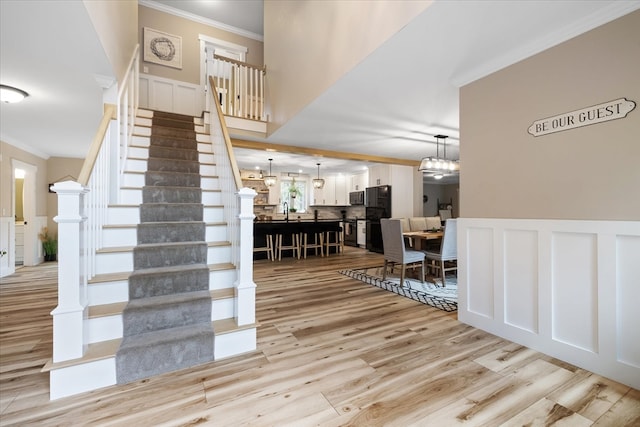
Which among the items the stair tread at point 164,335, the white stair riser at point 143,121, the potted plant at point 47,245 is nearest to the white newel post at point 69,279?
the stair tread at point 164,335

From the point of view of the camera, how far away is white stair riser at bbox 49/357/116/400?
157cm

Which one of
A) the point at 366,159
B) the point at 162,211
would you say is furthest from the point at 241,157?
the point at 162,211

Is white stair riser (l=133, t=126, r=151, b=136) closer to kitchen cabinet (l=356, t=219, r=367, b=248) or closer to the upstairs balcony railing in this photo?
the upstairs balcony railing

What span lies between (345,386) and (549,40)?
110 inches

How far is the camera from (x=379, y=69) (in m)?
2.50

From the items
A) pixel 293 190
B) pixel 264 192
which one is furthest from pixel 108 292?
pixel 264 192

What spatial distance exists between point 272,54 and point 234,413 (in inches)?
194

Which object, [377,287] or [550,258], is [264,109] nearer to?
[377,287]

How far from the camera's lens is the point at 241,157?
254 inches

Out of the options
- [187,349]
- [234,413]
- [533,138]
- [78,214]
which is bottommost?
[234,413]

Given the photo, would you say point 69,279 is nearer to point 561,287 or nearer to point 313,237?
point 561,287

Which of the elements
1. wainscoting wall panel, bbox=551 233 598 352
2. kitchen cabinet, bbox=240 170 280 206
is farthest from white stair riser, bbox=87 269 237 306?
kitchen cabinet, bbox=240 170 280 206

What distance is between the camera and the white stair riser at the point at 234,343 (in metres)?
1.99

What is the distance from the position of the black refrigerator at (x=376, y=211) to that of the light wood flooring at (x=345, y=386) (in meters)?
4.58
